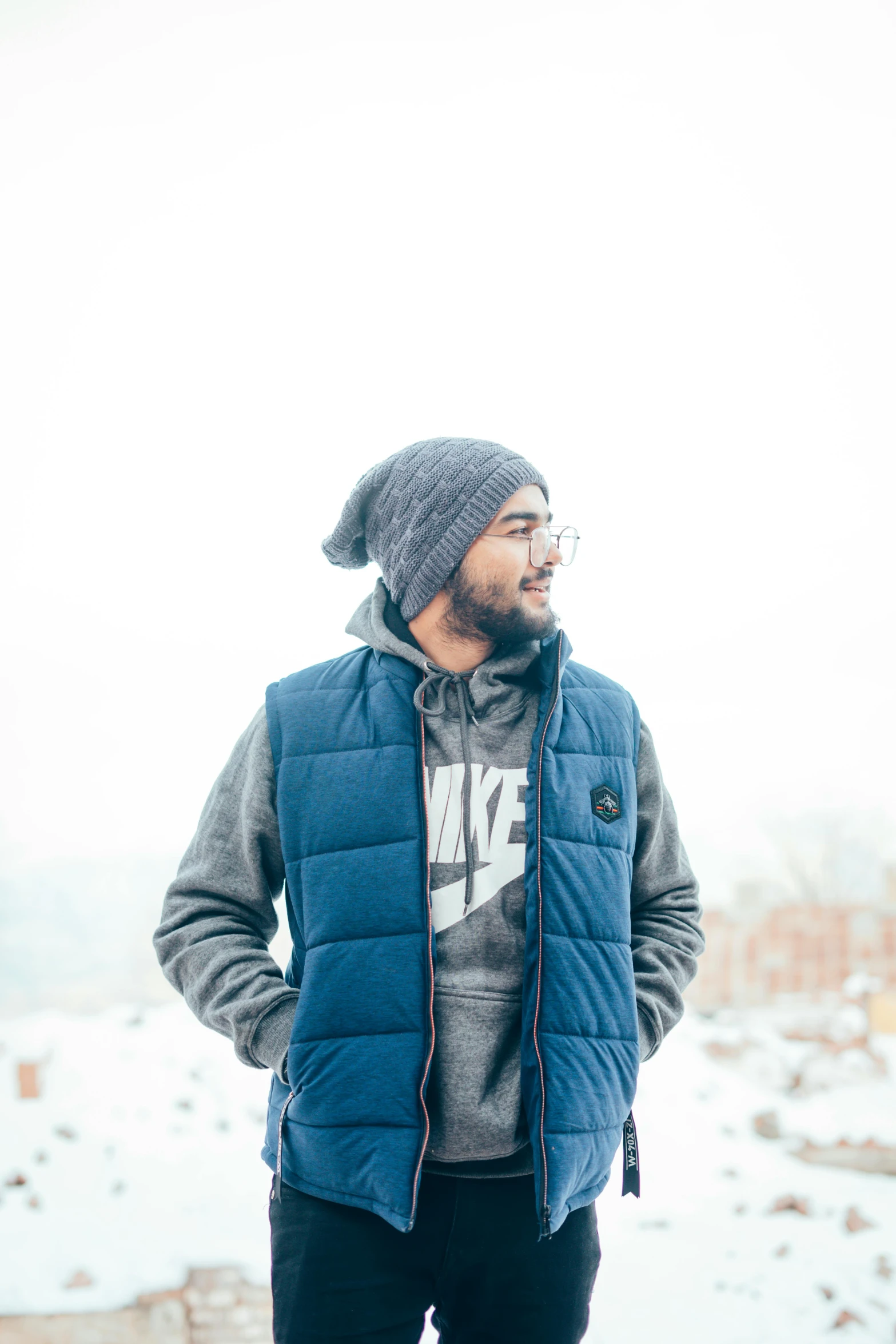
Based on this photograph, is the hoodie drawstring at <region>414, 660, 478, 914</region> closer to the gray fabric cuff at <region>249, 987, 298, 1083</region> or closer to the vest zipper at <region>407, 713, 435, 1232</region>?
the vest zipper at <region>407, 713, 435, 1232</region>

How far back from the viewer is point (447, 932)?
106 centimetres

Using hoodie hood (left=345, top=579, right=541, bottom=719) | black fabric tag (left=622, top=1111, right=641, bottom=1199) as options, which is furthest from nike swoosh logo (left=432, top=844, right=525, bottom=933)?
black fabric tag (left=622, top=1111, right=641, bottom=1199)

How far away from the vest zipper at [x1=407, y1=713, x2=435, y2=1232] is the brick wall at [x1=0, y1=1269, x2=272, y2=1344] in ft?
4.48

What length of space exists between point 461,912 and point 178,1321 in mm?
1567

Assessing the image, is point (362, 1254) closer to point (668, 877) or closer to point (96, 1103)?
point (668, 877)

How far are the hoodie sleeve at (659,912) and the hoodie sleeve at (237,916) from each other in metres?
0.42

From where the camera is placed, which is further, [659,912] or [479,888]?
[659,912]

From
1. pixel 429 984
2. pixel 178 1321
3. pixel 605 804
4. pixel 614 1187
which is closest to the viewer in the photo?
pixel 429 984

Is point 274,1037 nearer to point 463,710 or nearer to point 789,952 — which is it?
point 463,710

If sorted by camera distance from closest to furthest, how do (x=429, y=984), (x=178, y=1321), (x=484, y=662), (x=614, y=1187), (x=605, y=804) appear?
(x=429, y=984)
(x=605, y=804)
(x=484, y=662)
(x=178, y=1321)
(x=614, y=1187)

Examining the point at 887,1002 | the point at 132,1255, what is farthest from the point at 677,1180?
the point at 132,1255

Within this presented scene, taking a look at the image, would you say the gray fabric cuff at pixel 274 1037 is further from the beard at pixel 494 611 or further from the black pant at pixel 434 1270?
the beard at pixel 494 611

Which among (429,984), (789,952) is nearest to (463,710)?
(429,984)

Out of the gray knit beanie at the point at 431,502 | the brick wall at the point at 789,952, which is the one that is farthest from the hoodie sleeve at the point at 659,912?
the brick wall at the point at 789,952
